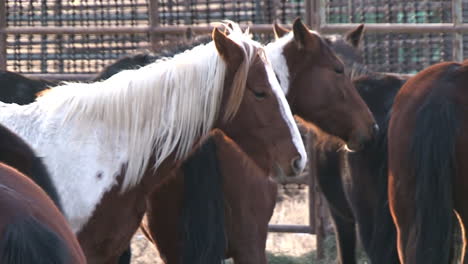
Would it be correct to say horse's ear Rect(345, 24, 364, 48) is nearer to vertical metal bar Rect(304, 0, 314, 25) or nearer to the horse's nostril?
vertical metal bar Rect(304, 0, 314, 25)

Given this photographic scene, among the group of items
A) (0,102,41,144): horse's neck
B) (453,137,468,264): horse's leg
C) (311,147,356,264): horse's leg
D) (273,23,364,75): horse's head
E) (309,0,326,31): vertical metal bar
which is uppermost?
(309,0,326,31): vertical metal bar

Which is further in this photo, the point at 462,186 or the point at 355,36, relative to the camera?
the point at 355,36

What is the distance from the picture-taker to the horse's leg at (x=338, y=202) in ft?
19.5

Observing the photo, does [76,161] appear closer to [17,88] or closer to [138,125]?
[138,125]

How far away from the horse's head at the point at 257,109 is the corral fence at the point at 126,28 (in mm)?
2912

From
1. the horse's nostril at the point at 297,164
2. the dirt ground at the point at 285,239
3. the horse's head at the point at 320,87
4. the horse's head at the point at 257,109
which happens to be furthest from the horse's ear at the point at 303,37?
the dirt ground at the point at 285,239

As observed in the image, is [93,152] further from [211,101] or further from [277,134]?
[277,134]

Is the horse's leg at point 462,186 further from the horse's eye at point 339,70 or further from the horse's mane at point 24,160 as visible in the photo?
the horse's mane at point 24,160

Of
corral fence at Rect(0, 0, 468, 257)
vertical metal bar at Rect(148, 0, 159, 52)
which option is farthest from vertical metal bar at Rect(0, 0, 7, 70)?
vertical metal bar at Rect(148, 0, 159, 52)

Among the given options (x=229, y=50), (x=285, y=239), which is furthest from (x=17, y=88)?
(x=285, y=239)

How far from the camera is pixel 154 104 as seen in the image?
3.99 meters

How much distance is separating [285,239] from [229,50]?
427 cm

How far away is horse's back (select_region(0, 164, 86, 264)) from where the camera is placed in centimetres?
220

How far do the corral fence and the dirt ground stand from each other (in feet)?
2.07
